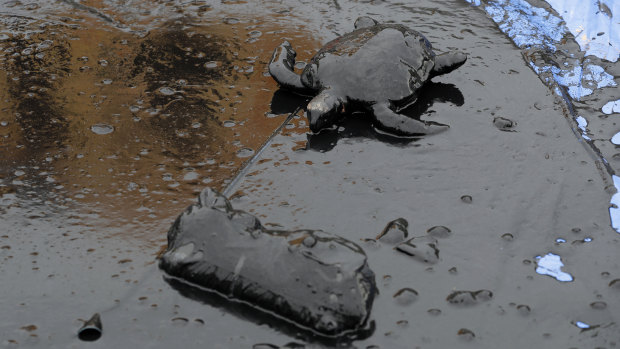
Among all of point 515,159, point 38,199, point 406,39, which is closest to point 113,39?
point 38,199

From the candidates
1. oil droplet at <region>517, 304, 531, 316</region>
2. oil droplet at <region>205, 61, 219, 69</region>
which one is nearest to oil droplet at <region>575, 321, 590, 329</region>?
oil droplet at <region>517, 304, 531, 316</region>

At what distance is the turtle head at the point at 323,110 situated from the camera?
258 cm

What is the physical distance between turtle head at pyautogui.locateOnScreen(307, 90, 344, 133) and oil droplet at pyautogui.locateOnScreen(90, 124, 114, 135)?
0.86 m

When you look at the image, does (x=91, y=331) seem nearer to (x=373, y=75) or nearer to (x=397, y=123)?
(x=397, y=123)

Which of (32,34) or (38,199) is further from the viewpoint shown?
(32,34)

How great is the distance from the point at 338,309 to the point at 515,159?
3.95 ft

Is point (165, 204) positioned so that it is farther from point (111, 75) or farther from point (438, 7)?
point (438, 7)

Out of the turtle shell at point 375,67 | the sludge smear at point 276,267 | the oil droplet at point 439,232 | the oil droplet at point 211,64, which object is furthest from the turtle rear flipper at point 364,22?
the sludge smear at point 276,267

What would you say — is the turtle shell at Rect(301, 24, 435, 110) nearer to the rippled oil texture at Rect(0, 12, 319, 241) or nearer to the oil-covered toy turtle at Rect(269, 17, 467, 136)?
the oil-covered toy turtle at Rect(269, 17, 467, 136)

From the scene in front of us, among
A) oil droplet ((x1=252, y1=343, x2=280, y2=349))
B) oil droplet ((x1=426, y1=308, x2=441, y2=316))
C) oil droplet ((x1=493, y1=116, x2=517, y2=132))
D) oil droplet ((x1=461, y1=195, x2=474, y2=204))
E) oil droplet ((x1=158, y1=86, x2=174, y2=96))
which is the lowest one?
oil droplet ((x1=426, y1=308, x2=441, y2=316))

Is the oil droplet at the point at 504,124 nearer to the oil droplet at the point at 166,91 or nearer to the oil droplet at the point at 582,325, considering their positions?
the oil droplet at the point at 582,325

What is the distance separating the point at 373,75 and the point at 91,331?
5.18ft

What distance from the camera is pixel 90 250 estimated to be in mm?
2047

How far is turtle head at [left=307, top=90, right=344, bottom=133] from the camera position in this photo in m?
2.58
